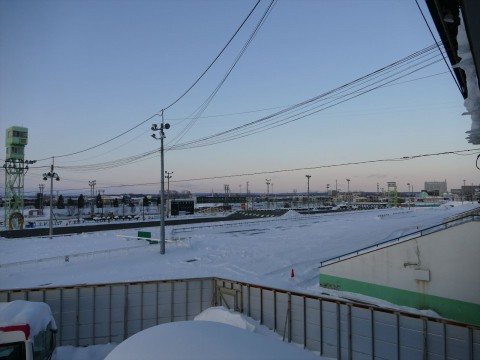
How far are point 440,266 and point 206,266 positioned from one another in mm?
14226

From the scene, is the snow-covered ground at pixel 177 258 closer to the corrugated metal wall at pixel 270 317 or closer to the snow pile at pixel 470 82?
the corrugated metal wall at pixel 270 317

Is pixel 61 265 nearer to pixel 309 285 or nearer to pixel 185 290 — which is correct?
pixel 185 290

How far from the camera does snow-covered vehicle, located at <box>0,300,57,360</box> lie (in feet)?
20.7

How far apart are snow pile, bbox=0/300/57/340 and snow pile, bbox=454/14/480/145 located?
888cm

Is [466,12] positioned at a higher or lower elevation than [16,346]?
higher

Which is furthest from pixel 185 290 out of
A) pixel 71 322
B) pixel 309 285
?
pixel 309 285

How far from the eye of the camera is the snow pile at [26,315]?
662 centimetres

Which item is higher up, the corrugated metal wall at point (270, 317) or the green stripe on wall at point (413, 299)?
the corrugated metal wall at point (270, 317)

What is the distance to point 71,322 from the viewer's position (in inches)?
437

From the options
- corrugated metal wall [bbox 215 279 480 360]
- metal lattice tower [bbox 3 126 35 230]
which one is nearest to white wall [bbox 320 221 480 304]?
A: corrugated metal wall [bbox 215 279 480 360]

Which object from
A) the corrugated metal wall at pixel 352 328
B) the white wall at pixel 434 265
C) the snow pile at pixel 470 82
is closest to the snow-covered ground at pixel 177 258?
the white wall at pixel 434 265

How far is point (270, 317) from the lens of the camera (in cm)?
1122

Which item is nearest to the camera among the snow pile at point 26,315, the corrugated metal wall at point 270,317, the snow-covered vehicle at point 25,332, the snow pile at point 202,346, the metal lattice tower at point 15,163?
the snow pile at point 202,346

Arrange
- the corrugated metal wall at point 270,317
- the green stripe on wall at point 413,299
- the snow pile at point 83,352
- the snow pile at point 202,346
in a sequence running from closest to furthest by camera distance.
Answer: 1. the snow pile at point 202,346
2. the corrugated metal wall at point 270,317
3. the snow pile at point 83,352
4. the green stripe on wall at point 413,299
